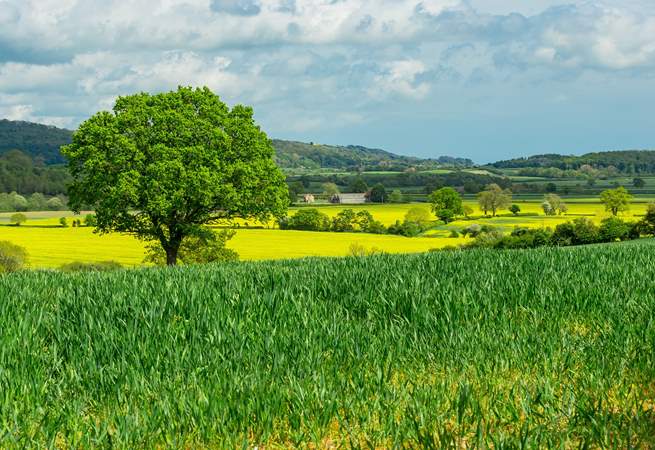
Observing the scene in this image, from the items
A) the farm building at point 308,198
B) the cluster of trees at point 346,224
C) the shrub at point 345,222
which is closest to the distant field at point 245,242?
the cluster of trees at point 346,224

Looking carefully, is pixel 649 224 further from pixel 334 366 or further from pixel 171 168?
pixel 334 366

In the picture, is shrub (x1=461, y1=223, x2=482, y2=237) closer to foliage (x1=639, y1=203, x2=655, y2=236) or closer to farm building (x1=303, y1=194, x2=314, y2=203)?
foliage (x1=639, y1=203, x2=655, y2=236)

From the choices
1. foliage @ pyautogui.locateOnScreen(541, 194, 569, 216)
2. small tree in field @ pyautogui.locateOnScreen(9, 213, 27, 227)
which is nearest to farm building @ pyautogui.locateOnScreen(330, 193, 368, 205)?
foliage @ pyautogui.locateOnScreen(541, 194, 569, 216)

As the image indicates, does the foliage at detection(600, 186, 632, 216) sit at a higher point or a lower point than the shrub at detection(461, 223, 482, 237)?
higher

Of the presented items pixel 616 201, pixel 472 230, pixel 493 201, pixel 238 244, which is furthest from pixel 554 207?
pixel 238 244

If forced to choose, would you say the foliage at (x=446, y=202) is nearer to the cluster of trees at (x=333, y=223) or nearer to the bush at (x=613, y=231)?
the cluster of trees at (x=333, y=223)

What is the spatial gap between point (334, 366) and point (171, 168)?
113 ft

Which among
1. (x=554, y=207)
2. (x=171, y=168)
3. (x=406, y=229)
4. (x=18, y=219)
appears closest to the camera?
(x=171, y=168)

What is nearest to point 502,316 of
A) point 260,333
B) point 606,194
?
point 260,333

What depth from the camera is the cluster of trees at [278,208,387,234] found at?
272ft

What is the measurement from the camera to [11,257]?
5066cm

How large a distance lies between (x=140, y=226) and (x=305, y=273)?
3090 cm

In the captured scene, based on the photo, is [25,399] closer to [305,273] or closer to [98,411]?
[98,411]

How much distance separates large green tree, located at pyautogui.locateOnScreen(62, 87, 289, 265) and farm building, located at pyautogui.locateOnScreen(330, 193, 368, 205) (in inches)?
3214
